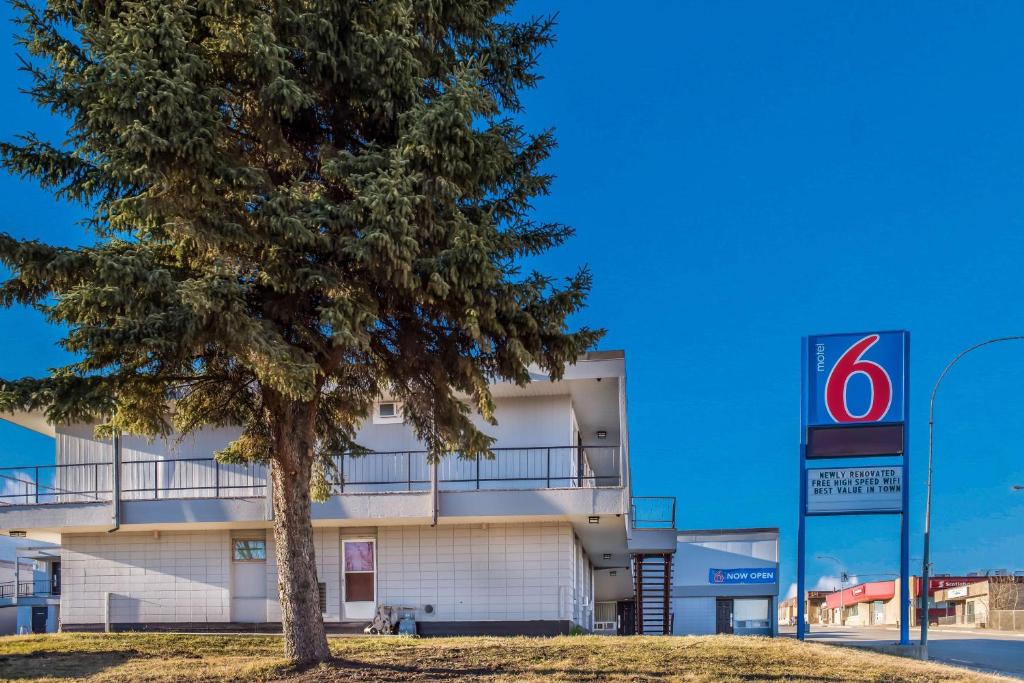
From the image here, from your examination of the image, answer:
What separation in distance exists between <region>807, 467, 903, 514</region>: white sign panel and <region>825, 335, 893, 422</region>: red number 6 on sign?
121 centimetres

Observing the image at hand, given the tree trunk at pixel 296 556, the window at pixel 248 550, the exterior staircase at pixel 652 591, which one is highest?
the tree trunk at pixel 296 556

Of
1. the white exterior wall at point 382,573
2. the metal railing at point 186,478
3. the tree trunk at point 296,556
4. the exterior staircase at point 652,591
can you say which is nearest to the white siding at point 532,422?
the white exterior wall at point 382,573

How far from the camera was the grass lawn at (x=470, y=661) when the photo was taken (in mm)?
12008

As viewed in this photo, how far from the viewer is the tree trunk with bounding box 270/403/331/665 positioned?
12.1m

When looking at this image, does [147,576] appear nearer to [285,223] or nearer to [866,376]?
[285,223]

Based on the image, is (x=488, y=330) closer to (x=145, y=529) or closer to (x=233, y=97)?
(x=233, y=97)

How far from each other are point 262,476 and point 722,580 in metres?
29.4

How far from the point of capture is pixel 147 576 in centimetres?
2300

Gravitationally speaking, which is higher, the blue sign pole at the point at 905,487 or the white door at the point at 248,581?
the blue sign pole at the point at 905,487

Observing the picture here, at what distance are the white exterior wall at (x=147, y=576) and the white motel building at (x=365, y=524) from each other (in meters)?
0.03

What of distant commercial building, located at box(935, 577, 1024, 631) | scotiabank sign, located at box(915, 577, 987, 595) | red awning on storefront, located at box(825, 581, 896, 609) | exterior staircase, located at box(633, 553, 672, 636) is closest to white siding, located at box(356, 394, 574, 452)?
exterior staircase, located at box(633, 553, 672, 636)

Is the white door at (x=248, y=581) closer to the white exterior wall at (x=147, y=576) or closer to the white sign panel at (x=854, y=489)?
the white exterior wall at (x=147, y=576)

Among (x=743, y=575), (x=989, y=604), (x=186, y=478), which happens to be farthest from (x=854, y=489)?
(x=989, y=604)

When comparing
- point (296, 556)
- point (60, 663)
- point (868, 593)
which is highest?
point (296, 556)
